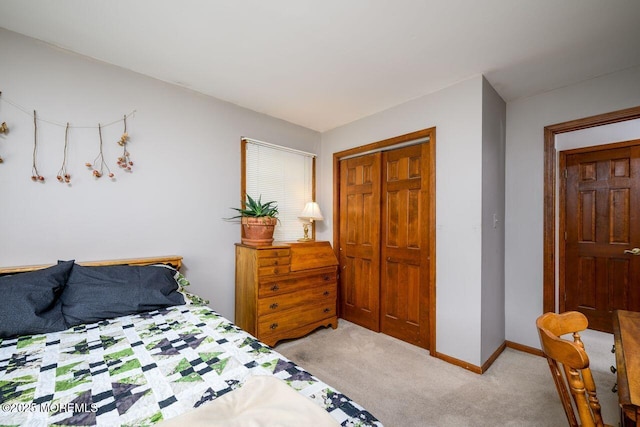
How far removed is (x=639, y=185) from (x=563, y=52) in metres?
1.62

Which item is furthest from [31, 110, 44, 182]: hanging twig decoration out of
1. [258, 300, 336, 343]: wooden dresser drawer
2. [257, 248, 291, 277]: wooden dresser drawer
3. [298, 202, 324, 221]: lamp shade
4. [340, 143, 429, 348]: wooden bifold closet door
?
[340, 143, 429, 348]: wooden bifold closet door

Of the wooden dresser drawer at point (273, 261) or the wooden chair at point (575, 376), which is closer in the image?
the wooden chair at point (575, 376)

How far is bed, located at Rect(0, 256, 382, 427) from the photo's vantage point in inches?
32.6

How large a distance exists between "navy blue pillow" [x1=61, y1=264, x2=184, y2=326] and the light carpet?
1.34m

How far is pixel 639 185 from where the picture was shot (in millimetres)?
2520

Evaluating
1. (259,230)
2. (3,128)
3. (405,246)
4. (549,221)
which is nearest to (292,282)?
(259,230)

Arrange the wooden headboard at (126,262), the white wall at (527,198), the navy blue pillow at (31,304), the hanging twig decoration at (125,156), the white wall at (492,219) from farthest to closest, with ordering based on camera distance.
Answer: the white wall at (527,198) < the white wall at (492,219) < the hanging twig decoration at (125,156) < the wooden headboard at (126,262) < the navy blue pillow at (31,304)

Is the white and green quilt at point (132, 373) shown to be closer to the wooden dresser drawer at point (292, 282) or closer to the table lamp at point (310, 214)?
the wooden dresser drawer at point (292, 282)

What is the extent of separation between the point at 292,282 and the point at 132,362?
1.72m

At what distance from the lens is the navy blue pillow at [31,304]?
54.1 inches

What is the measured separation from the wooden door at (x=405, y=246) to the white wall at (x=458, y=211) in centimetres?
18

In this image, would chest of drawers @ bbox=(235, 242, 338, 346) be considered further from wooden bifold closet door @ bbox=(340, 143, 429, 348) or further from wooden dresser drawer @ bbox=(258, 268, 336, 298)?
wooden bifold closet door @ bbox=(340, 143, 429, 348)

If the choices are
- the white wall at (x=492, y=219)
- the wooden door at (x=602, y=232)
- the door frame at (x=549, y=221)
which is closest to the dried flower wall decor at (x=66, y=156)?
the white wall at (x=492, y=219)

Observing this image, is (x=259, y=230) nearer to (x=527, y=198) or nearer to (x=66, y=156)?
(x=66, y=156)
